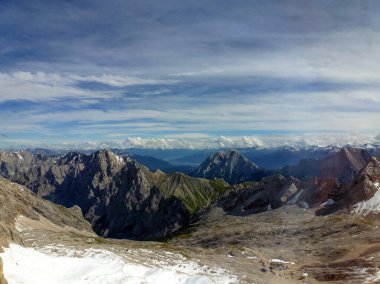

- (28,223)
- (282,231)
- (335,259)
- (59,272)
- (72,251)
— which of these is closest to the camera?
(59,272)

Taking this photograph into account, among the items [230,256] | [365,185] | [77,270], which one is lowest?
[230,256]

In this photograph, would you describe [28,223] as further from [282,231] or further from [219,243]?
[282,231]

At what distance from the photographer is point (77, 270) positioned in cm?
5172

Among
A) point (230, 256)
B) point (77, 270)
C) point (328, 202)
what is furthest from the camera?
point (328, 202)

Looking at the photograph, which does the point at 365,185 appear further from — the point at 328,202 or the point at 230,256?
the point at 230,256

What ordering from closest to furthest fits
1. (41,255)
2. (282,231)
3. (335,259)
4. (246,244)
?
(41,255)
(335,259)
(246,244)
(282,231)

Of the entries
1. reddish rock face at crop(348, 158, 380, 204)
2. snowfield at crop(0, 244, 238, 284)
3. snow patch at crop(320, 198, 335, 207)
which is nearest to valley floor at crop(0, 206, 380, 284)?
snowfield at crop(0, 244, 238, 284)

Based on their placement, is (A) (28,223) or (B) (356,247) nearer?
(B) (356,247)

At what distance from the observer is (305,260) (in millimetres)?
119188

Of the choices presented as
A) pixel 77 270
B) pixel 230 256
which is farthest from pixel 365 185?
pixel 77 270

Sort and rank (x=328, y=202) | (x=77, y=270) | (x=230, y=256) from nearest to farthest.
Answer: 1. (x=77, y=270)
2. (x=230, y=256)
3. (x=328, y=202)

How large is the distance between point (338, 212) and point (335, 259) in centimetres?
6714

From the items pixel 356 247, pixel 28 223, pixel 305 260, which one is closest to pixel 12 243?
pixel 305 260

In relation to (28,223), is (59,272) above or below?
above
